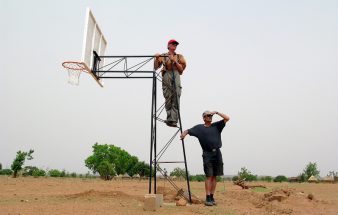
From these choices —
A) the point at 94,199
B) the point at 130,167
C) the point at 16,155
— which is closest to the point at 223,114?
the point at 94,199

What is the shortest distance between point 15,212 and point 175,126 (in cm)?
388

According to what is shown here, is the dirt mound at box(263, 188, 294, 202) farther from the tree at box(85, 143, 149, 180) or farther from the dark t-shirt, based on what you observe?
the tree at box(85, 143, 149, 180)

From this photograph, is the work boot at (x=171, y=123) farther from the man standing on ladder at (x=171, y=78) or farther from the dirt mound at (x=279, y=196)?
the dirt mound at (x=279, y=196)

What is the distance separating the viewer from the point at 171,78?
8.28m

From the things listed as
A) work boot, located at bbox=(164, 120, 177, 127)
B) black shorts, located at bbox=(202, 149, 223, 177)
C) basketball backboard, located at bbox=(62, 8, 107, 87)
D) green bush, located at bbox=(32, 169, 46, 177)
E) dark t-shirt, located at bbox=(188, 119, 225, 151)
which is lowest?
black shorts, located at bbox=(202, 149, 223, 177)

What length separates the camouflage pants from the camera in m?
8.21

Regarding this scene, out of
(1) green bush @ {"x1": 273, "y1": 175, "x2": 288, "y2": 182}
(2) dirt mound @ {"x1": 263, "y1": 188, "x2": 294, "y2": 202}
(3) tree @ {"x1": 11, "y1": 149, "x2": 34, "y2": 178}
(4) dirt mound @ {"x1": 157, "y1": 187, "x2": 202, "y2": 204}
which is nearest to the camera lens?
(4) dirt mound @ {"x1": 157, "y1": 187, "x2": 202, "y2": 204}

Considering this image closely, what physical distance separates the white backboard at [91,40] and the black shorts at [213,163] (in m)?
3.71

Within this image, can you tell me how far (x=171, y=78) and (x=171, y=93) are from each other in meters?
0.36

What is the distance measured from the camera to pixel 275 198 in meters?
9.02

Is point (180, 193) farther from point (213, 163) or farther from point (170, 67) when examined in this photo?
point (170, 67)

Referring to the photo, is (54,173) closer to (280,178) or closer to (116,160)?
(116,160)

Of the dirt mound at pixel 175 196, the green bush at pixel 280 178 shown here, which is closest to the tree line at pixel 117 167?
the green bush at pixel 280 178

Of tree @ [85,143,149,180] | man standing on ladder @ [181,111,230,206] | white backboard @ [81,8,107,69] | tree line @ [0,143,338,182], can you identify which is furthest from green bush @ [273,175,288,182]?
white backboard @ [81,8,107,69]
